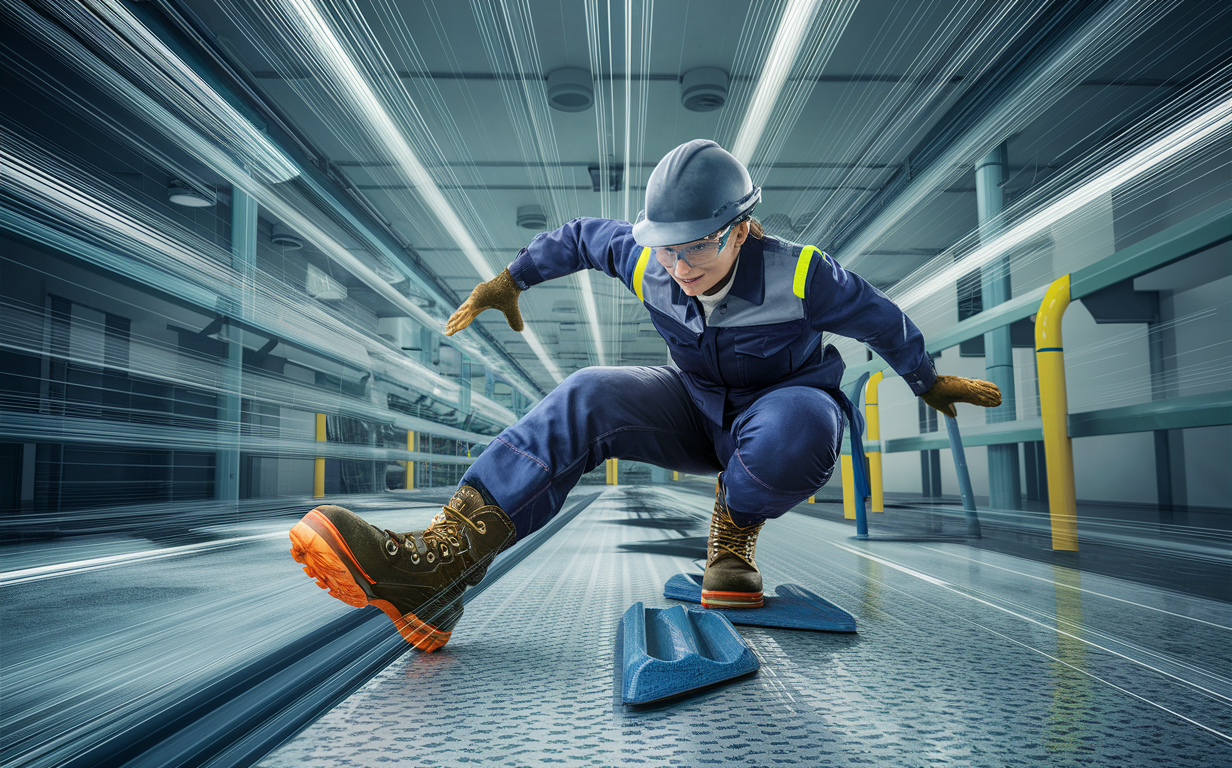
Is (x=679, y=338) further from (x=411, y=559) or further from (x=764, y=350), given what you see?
(x=411, y=559)

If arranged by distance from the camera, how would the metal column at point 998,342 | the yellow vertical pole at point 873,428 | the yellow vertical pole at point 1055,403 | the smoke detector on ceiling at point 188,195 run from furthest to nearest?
the metal column at point 998,342, the yellow vertical pole at point 873,428, the yellow vertical pole at point 1055,403, the smoke detector on ceiling at point 188,195

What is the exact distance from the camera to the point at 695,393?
113 cm

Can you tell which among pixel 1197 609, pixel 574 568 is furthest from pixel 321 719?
pixel 1197 609

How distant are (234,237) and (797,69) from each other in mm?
2528

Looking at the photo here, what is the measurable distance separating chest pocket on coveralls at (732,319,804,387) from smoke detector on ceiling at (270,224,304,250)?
2.53 m

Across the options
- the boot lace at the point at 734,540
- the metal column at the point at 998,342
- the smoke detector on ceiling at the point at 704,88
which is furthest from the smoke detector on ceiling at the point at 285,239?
the metal column at the point at 998,342

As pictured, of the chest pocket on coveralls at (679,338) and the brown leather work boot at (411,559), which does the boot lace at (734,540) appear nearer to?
the chest pocket on coveralls at (679,338)

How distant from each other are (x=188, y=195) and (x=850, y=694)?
84.8 inches

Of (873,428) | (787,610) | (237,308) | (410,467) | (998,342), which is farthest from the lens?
(410,467)

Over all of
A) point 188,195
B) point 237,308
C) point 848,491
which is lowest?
point 848,491

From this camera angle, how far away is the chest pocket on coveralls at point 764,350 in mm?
1027

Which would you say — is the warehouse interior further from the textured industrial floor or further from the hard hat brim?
the hard hat brim

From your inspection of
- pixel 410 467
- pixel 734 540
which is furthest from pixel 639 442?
pixel 410 467

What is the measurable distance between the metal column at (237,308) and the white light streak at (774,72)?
84.2 inches
